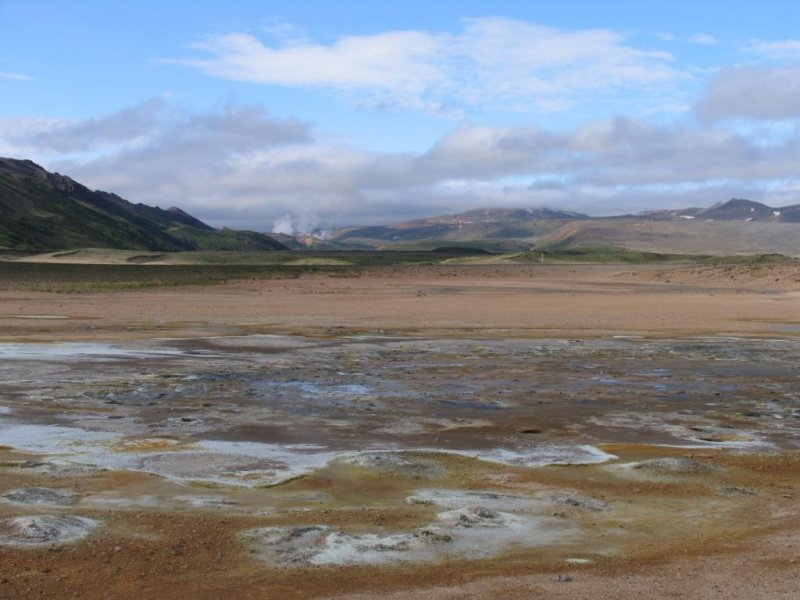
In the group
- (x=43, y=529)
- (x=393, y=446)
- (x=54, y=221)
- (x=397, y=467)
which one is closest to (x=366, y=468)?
(x=397, y=467)

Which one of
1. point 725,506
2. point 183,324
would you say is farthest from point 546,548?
point 183,324

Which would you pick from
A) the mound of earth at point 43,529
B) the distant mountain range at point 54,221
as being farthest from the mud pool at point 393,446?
the distant mountain range at point 54,221

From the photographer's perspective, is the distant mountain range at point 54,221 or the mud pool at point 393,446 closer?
the mud pool at point 393,446

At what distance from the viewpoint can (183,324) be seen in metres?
30.5

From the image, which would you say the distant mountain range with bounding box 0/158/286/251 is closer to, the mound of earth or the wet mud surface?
the wet mud surface

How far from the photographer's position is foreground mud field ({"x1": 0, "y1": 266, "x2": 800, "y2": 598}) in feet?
23.9

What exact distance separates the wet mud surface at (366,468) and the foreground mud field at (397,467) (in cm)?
4

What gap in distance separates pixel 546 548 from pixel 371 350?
15.6 metres

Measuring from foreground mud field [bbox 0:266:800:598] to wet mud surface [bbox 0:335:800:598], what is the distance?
36 millimetres

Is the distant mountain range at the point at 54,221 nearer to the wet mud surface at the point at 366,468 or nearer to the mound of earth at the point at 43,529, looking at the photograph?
the wet mud surface at the point at 366,468

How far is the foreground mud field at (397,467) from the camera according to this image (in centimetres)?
727

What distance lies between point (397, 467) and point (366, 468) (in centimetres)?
34

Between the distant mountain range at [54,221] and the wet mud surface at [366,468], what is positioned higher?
the distant mountain range at [54,221]

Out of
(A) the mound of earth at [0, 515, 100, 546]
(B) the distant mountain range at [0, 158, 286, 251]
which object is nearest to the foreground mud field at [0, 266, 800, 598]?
(A) the mound of earth at [0, 515, 100, 546]
